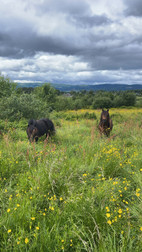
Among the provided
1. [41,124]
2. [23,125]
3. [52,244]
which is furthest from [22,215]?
[23,125]

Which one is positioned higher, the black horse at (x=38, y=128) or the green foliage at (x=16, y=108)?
the green foliage at (x=16, y=108)

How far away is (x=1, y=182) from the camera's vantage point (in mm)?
3041

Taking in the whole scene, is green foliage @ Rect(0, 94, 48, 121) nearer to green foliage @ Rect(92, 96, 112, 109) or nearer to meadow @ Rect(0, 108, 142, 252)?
meadow @ Rect(0, 108, 142, 252)

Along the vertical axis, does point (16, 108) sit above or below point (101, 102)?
below

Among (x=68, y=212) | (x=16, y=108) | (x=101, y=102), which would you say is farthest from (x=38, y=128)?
(x=101, y=102)

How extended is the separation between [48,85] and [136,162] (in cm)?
3447

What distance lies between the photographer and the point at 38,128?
22.3ft

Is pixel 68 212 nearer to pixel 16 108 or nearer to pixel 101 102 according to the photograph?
pixel 16 108

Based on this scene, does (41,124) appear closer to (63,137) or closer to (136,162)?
(63,137)

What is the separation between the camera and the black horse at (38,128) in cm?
659

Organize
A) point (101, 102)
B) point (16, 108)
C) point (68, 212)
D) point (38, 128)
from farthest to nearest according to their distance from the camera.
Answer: point (101, 102), point (16, 108), point (38, 128), point (68, 212)

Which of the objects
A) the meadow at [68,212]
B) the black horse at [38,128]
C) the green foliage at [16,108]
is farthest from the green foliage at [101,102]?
the meadow at [68,212]

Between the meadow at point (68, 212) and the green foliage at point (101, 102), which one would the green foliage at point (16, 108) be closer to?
the meadow at point (68, 212)

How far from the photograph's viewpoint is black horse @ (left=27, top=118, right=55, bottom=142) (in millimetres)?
6590
